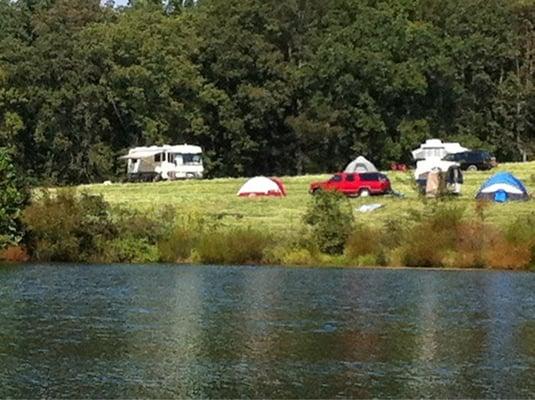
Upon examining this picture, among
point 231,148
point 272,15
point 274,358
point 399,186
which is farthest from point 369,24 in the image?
point 274,358

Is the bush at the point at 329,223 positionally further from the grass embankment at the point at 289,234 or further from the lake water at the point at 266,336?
the lake water at the point at 266,336

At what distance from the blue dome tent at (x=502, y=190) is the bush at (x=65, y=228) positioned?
18843 mm

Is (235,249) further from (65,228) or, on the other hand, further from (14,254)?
(14,254)

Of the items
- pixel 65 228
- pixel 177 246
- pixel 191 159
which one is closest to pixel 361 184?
pixel 177 246

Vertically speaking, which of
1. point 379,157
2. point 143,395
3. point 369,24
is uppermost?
point 369,24

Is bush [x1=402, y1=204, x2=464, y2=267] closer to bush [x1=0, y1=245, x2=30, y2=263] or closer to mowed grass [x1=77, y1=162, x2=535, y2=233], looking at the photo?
mowed grass [x1=77, y1=162, x2=535, y2=233]

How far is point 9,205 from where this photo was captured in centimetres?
5144

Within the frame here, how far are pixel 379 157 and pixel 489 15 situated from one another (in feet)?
45.5

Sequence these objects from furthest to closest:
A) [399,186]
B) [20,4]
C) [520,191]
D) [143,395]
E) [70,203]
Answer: [20,4], [399,186], [520,191], [70,203], [143,395]

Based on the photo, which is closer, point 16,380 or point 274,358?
point 16,380

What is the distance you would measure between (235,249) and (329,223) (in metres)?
4.07

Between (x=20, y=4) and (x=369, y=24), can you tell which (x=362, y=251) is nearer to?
(x=369, y=24)

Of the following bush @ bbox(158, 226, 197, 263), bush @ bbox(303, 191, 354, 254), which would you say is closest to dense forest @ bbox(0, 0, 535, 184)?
bush @ bbox(158, 226, 197, 263)

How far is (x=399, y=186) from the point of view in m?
66.5
